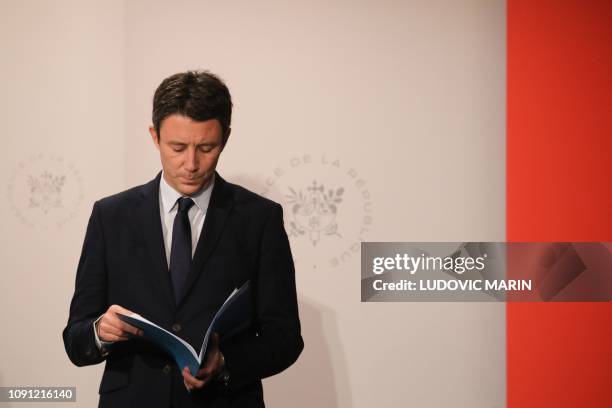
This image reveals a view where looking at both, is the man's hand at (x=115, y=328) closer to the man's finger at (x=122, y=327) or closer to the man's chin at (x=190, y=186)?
the man's finger at (x=122, y=327)

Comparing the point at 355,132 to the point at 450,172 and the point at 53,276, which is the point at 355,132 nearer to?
the point at 450,172

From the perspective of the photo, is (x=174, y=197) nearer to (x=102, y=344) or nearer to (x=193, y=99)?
(x=193, y=99)

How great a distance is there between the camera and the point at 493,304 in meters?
2.70

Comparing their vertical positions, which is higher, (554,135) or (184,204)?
(554,135)

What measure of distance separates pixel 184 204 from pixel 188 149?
129 millimetres

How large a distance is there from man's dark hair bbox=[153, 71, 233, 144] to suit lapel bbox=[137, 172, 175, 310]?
135 millimetres

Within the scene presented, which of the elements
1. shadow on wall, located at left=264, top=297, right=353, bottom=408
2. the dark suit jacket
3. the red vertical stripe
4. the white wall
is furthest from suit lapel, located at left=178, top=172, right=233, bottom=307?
the red vertical stripe

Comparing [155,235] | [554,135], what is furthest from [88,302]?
[554,135]

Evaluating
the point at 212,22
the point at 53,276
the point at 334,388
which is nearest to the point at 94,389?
the point at 53,276

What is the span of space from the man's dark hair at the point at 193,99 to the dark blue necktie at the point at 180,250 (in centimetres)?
18

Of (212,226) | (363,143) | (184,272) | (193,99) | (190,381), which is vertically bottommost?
(190,381)

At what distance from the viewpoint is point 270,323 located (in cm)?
155

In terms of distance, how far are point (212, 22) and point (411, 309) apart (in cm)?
135

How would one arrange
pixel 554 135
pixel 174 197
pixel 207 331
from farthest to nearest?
pixel 554 135 < pixel 174 197 < pixel 207 331
